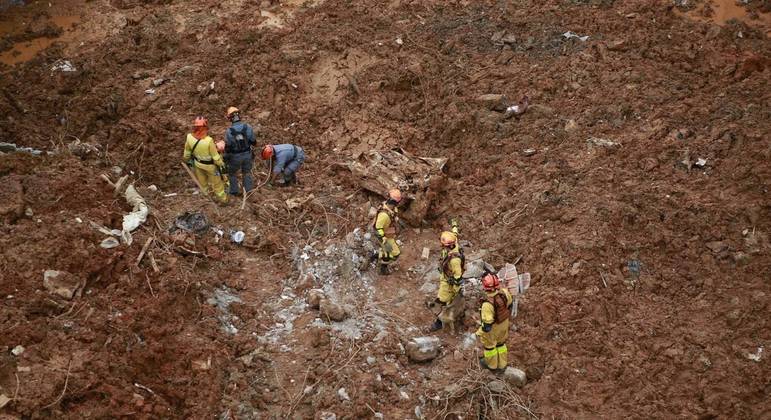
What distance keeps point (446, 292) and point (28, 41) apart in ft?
36.0

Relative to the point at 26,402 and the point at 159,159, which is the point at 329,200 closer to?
the point at 159,159

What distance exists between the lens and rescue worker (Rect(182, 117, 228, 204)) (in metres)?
8.84

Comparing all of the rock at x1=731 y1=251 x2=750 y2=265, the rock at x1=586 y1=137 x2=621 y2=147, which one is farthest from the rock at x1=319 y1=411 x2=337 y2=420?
the rock at x1=586 y1=137 x2=621 y2=147

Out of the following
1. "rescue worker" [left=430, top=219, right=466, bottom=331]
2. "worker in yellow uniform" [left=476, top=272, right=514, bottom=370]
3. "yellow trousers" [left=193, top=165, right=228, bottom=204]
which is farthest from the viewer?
"yellow trousers" [left=193, top=165, right=228, bottom=204]

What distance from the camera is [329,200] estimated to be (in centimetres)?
995

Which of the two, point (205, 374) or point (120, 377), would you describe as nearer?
point (120, 377)

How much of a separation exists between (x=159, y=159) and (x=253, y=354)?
Answer: 4.70 metres

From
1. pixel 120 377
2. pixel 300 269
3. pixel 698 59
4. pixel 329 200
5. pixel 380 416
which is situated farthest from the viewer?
pixel 698 59

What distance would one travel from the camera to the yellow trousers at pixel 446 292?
785cm

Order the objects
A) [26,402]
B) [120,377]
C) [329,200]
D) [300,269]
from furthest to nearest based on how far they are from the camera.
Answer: [329,200]
[300,269]
[120,377]
[26,402]

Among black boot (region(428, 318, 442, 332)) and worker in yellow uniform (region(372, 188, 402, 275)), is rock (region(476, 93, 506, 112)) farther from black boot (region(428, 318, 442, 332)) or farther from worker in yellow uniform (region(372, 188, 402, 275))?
black boot (region(428, 318, 442, 332))

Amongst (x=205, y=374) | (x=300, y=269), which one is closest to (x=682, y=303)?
(x=300, y=269)

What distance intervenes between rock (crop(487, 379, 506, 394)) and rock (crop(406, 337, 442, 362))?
2.74ft

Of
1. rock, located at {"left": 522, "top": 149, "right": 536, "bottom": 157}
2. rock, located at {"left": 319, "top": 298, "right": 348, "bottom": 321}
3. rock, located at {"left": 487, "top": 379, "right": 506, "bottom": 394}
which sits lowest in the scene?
rock, located at {"left": 487, "top": 379, "right": 506, "bottom": 394}
